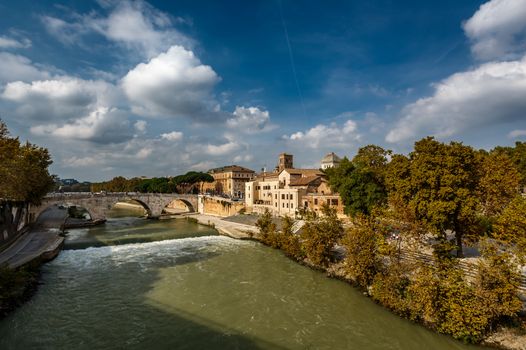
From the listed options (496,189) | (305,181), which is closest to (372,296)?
(496,189)

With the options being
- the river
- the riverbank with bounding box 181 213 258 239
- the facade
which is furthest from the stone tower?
the river

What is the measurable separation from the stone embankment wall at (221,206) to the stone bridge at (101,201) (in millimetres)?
5322

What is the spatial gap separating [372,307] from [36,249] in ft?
107

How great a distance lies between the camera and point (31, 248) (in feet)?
94.5

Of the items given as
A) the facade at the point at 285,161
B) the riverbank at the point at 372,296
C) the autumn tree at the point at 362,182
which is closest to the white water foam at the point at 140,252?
the riverbank at the point at 372,296

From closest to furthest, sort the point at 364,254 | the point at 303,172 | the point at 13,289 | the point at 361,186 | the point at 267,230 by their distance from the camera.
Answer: the point at 13,289 < the point at 364,254 < the point at 361,186 < the point at 267,230 < the point at 303,172

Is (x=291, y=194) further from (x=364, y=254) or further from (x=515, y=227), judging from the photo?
(x=515, y=227)

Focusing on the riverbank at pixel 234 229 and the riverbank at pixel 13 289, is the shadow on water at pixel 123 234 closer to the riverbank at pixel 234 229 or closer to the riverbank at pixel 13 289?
the riverbank at pixel 234 229

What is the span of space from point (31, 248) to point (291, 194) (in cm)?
3723

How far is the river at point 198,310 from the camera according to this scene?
569 inches

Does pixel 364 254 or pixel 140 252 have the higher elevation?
pixel 364 254

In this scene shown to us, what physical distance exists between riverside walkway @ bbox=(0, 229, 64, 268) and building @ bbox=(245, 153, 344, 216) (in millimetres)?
30601

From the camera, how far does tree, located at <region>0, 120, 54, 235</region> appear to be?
22.9 metres

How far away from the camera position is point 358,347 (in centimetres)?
1409
